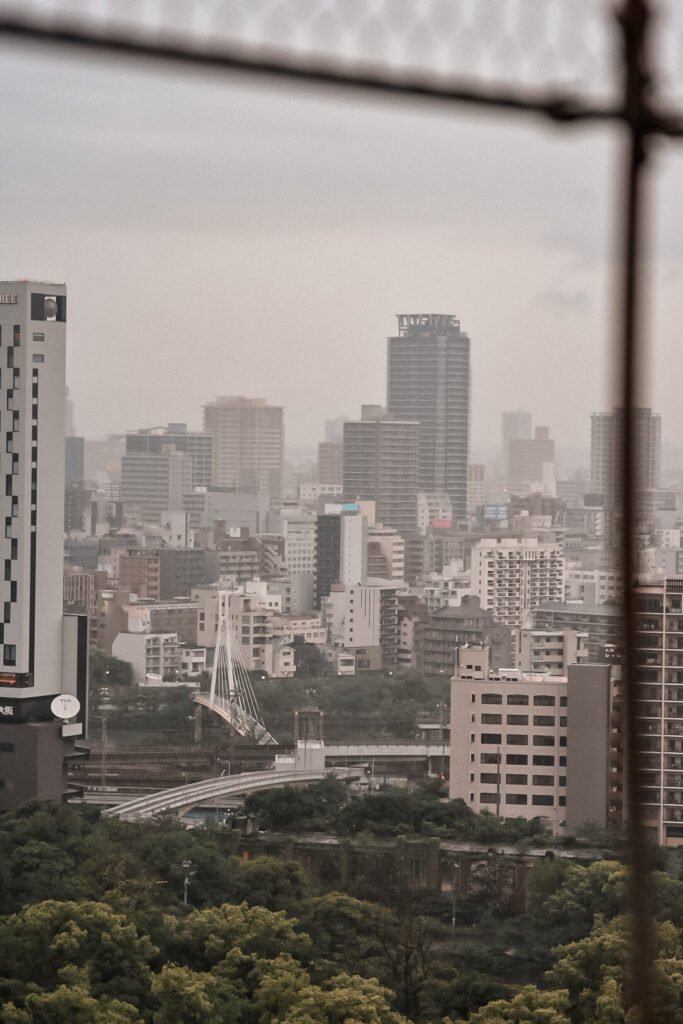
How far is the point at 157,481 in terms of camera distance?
17016 mm

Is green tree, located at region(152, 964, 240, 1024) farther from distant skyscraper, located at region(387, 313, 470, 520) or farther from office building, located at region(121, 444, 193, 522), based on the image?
office building, located at region(121, 444, 193, 522)

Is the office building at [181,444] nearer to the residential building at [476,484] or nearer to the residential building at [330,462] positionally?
the residential building at [330,462]

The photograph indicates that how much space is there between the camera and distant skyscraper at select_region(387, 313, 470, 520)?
653 inches

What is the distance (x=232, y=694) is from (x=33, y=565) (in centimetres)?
493

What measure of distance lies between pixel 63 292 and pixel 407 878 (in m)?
3.13

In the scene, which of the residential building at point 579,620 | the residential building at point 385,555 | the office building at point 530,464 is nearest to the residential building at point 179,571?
the residential building at point 385,555

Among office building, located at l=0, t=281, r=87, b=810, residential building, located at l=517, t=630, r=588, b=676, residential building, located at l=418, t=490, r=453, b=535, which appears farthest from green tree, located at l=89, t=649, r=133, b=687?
office building, located at l=0, t=281, r=87, b=810

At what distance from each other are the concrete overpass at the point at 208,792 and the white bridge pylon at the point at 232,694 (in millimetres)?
1508

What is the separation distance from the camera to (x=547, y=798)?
23.6 ft

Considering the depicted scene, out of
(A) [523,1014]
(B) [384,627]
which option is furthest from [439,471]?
(A) [523,1014]

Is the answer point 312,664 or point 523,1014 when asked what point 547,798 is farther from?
point 312,664

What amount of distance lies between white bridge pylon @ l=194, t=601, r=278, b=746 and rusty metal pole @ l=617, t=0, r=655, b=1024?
10.5m

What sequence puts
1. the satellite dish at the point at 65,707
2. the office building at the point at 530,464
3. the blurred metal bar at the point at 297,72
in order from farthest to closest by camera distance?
the office building at the point at 530,464 → the satellite dish at the point at 65,707 → the blurred metal bar at the point at 297,72

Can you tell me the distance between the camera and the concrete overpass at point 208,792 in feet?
25.8
